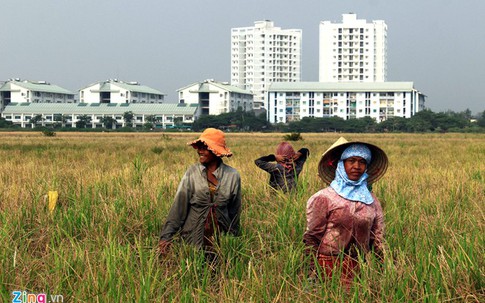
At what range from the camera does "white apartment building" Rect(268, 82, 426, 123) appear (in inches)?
4173

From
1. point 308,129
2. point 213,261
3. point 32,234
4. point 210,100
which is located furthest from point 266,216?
point 210,100

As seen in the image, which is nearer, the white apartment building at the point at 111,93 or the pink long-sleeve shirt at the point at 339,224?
the pink long-sleeve shirt at the point at 339,224

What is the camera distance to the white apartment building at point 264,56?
15225 cm

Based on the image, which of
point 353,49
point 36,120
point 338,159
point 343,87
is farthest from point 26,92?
point 338,159

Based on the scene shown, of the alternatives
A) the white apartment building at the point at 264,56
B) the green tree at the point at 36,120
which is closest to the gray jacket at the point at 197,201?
the green tree at the point at 36,120

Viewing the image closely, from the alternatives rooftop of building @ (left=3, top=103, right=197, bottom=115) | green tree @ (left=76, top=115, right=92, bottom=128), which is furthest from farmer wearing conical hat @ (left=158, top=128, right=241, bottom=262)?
rooftop of building @ (left=3, top=103, right=197, bottom=115)

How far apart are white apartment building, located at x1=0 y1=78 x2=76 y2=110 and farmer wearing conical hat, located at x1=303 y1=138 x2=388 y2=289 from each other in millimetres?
123822

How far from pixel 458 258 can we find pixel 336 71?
464 ft

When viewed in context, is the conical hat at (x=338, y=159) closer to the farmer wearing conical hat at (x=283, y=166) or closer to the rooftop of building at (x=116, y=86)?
the farmer wearing conical hat at (x=283, y=166)

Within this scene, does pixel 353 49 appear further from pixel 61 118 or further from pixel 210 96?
pixel 61 118

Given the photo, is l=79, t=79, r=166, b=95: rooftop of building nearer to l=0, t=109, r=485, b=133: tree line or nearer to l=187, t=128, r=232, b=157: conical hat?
l=0, t=109, r=485, b=133: tree line

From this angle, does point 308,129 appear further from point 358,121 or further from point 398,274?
point 398,274

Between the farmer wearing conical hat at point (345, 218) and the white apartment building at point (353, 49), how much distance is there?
13928 cm

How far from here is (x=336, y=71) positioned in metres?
142
